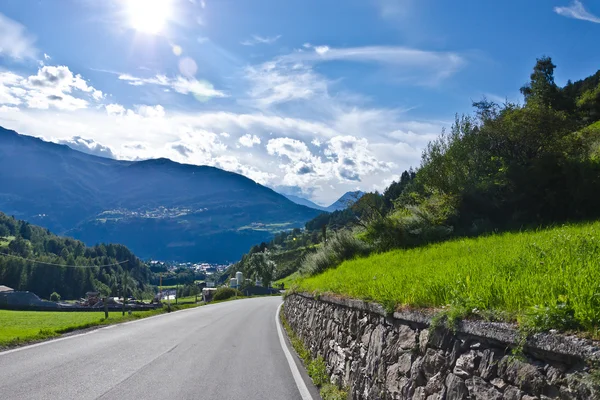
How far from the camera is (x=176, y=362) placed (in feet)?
34.3

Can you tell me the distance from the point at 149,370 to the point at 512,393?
8037 mm

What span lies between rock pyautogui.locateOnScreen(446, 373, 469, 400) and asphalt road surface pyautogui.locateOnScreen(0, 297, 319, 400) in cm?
430

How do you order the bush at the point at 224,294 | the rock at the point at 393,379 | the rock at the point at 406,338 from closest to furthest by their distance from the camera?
1. the rock at the point at 406,338
2. the rock at the point at 393,379
3. the bush at the point at 224,294

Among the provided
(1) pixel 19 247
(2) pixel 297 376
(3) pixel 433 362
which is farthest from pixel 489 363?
(1) pixel 19 247

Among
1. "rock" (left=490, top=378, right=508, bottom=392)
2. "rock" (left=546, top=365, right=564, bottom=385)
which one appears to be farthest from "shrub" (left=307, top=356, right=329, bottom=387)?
"rock" (left=546, top=365, right=564, bottom=385)

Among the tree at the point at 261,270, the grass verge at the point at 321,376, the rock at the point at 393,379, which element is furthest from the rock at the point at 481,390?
the tree at the point at 261,270

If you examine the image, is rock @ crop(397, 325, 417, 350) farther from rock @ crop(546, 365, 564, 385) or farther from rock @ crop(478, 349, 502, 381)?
rock @ crop(546, 365, 564, 385)

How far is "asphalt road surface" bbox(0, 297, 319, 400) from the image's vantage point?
24.3 ft

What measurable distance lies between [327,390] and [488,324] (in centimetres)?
487

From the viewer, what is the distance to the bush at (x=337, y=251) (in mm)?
14352

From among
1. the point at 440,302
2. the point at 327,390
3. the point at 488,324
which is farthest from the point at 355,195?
the point at 488,324

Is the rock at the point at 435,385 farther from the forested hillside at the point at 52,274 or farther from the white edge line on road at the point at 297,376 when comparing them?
the forested hillside at the point at 52,274

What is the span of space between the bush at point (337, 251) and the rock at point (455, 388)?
9932mm

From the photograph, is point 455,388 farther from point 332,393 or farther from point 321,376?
point 321,376
